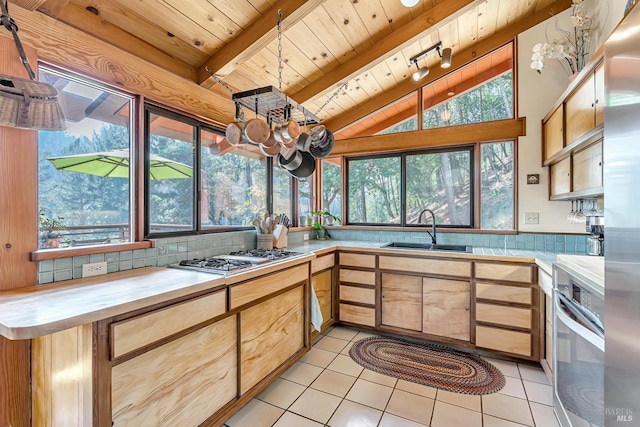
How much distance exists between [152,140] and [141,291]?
3.83 ft

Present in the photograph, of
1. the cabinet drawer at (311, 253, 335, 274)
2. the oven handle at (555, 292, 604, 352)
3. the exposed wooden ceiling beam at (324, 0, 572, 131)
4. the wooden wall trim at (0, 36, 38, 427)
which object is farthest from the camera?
the exposed wooden ceiling beam at (324, 0, 572, 131)

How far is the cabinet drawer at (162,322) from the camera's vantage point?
1144mm

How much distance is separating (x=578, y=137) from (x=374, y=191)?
2.04 metres

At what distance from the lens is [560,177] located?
244 centimetres

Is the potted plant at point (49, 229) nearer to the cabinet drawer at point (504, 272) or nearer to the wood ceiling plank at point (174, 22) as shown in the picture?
the wood ceiling plank at point (174, 22)

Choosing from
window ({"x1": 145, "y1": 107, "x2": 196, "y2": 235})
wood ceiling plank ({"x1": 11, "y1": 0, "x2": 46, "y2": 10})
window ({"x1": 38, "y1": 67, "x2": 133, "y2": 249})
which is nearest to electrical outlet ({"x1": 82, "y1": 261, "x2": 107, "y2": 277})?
window ({"x1": 38, "y1": 67, "x2": 133, "y2": 249})

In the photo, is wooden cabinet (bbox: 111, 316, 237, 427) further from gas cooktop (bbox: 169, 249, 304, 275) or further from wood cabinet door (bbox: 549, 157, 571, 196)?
wood cabinet door (bbox: 549, 157, 571, 196)

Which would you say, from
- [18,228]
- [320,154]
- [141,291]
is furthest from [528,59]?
[18,228]

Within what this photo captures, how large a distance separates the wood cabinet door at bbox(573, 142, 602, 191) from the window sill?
2802mm

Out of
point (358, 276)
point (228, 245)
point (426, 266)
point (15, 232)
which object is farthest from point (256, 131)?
point (426, 266)

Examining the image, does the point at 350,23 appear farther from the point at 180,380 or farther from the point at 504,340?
the point at 504,340

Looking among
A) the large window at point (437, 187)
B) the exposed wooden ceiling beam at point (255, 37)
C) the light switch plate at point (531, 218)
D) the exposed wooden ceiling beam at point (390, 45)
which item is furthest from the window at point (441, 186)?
the exposed wooden ceiling beam at point (255, 37)

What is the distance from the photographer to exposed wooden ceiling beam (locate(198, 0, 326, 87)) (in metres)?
1.90

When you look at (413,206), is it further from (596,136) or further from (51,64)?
(51,64)
